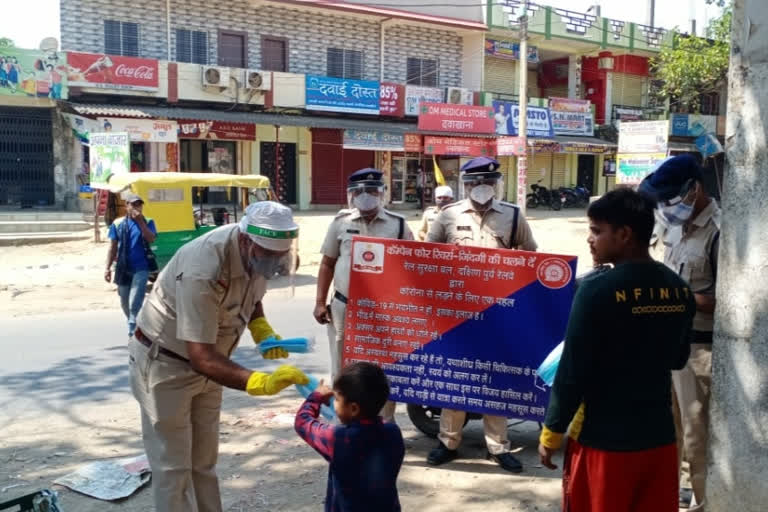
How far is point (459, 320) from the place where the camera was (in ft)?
14.0

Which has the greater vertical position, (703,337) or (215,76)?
(215,76)

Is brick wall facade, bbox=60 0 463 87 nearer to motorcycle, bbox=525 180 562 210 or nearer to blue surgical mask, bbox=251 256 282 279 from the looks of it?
motorcycle, bbox=525 180 562 210

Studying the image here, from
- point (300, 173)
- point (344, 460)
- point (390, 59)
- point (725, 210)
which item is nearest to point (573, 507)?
point (344, 460)

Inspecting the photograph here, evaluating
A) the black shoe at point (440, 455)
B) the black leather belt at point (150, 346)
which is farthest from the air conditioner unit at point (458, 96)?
the black leather belt at point (150, 346)

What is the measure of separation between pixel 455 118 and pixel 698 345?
23.1 meters

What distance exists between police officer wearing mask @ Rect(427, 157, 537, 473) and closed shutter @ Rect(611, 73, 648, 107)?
3010 centimetres

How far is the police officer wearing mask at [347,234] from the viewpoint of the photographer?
4.68 meters

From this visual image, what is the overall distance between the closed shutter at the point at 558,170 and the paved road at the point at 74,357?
2346 centimetres

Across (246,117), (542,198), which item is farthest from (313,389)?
(542,198)

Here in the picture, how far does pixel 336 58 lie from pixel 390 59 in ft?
7.14

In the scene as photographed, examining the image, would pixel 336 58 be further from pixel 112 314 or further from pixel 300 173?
pixel 112 314

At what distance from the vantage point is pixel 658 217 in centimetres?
368

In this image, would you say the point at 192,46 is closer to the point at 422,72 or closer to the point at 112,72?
the point at 112,72

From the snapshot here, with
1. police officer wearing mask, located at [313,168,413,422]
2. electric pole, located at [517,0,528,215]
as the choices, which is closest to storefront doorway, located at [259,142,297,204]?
electric pole, located at [517,0,528,215]
